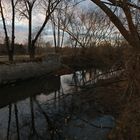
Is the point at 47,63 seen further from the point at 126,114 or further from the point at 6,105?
the point at 126,114

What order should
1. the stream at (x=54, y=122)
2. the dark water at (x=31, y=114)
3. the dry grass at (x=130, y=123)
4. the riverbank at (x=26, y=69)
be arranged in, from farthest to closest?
the riverbank at (x=26, y=69), the dark water at (x=31, y=114), the stream at (x=54, y=122), the dry grass at (x=130, y=123)

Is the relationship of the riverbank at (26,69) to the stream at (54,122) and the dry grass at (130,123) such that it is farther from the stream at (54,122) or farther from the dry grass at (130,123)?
the dry grass at (130,123)

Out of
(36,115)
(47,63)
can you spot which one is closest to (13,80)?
(47,63)

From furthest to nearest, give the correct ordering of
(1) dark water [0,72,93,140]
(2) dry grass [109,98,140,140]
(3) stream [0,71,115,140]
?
(1) dark water [0,72,93,140] → (3) stream [0,71,115,140] → (2) dry grass [109,98,140,140]

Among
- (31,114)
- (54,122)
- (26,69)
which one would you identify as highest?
(26,69)

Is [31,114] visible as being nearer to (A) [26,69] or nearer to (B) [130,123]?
(B) [130,123]

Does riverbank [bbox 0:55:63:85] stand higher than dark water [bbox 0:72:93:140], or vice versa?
riverbank [bbox 0:55:63:85]

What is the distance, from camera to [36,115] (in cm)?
1399

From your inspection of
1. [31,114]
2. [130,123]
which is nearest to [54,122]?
[31,114]

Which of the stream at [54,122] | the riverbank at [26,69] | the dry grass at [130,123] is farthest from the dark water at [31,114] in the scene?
the riverbank at [26,69]

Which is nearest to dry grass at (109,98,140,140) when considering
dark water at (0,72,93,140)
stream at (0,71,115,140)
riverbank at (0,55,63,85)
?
dark water at (0,72,93,140)

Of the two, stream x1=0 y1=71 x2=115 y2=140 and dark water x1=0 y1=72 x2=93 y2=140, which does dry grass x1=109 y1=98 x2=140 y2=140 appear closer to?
dark water x1=0 y1=72 x2=93 y2=140

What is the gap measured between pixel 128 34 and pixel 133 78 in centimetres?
82

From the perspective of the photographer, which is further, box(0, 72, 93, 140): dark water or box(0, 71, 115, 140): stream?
box(0, 72, 93, 140): dark water
